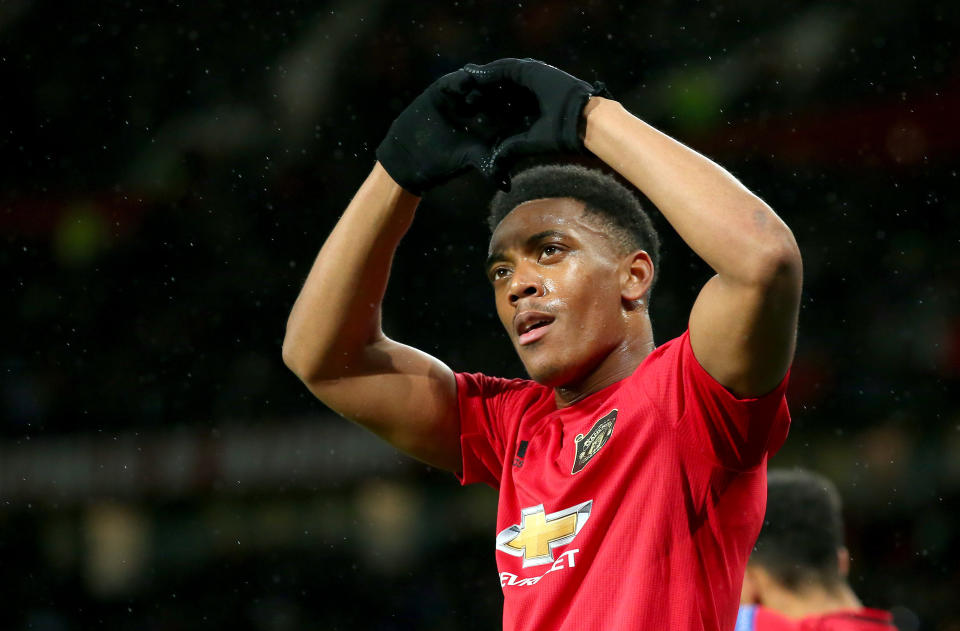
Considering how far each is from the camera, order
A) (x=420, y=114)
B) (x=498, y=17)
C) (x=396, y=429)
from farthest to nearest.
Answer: (x=498, y=17)
(x=396, y=429)
(x=420, y=114)

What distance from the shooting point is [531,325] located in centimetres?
233

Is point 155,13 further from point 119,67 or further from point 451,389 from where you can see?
point 451,389

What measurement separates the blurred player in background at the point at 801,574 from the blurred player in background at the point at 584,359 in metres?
1.25

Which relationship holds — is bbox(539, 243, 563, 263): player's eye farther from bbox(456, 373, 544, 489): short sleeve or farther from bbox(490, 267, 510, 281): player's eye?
bbox(456, 373, 544, 489): short sleeve

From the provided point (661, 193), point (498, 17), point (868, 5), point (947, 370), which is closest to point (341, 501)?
point (498, 17)

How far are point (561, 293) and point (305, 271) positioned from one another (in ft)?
21.6

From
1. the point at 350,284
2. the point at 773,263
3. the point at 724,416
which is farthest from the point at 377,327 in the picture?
the point at 773,263

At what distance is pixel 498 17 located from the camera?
8.60 metres

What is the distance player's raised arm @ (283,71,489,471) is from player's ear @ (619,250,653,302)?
429 mm

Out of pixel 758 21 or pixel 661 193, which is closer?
pixel 661 193

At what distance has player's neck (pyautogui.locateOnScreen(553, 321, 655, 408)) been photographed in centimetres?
235

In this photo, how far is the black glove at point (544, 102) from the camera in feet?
6.82

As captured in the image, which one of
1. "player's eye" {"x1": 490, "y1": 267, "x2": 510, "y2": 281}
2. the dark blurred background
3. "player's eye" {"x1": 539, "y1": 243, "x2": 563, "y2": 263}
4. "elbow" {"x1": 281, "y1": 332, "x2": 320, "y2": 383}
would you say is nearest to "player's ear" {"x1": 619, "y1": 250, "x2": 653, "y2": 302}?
"player's eye" {"x1": 539, "y1": 243, "x2": 563, "y2": 263}

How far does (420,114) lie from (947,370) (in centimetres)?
597
